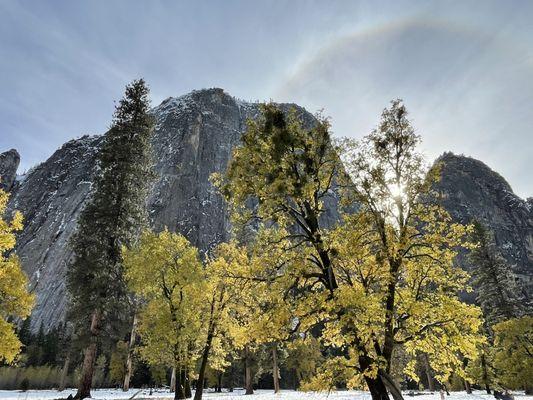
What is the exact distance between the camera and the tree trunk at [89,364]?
2014 centimetres

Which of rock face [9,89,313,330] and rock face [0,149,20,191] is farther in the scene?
rock face [0,149,20,191]

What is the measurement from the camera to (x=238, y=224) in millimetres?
11242

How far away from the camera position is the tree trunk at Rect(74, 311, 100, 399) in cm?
2014

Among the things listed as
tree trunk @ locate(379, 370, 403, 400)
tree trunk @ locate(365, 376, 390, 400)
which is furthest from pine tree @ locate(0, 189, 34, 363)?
tree trunk @ locate(379, 370, 403, 400)

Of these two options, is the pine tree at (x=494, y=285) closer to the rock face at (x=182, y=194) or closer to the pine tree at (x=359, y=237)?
the pine tree at (x=359, y=237)

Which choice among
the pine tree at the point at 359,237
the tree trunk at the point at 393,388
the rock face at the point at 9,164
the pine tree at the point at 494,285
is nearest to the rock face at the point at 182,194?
the rock face at the point at 9,164

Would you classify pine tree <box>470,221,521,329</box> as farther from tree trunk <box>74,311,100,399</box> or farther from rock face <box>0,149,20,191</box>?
rock face <box>0,149,20,191</box>

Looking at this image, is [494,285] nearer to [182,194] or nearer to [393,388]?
[393,388]

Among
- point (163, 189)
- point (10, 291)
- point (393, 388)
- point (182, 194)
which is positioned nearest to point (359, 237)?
point (393, 388)

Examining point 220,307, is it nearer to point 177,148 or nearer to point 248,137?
point 248,137

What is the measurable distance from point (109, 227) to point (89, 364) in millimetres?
8749

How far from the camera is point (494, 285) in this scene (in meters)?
39.5

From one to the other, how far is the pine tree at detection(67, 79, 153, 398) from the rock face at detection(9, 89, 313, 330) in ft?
249

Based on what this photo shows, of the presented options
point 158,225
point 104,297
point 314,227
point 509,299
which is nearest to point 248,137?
point 314,227
